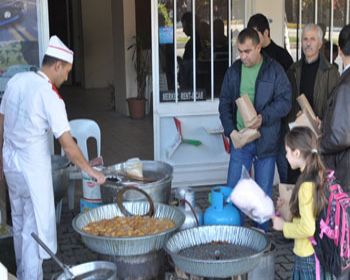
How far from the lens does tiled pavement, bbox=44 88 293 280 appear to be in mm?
4479

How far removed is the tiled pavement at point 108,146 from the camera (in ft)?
14.7

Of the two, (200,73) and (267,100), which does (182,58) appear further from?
(267,100)

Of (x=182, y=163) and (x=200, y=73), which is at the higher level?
(x=200, y=73)

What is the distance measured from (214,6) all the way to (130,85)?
466 cm

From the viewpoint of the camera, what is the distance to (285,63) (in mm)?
5039

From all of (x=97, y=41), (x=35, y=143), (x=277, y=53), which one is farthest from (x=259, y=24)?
(x=97, y=41)

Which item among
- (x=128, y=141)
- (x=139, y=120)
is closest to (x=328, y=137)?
(x=128, y=141)

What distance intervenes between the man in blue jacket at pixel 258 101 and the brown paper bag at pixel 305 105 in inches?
4.4

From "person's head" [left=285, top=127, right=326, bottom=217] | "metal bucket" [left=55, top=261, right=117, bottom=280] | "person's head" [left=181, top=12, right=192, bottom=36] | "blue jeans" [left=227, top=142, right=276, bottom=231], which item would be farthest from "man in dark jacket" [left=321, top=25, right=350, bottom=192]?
"person's head" [left=181, top=12, right=192, bottom=36]

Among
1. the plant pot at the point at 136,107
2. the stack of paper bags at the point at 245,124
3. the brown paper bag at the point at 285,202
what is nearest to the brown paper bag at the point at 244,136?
the stack of paper bags at the point at 245,124

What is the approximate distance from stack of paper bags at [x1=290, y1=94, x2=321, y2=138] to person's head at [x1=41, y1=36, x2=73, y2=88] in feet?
5.36

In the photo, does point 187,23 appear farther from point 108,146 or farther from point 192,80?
point 108,146

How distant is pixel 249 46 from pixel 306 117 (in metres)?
0.65

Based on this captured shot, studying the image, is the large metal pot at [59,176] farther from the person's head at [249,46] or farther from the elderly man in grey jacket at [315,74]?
the elderly man in grey jacket at [315,74]
